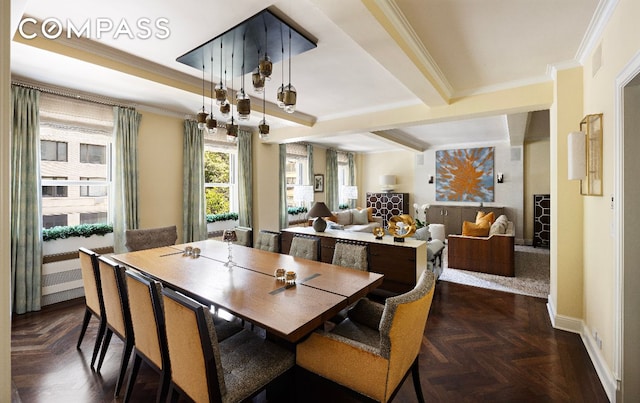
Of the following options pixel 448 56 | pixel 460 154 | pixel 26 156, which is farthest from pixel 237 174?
pixel 460 154

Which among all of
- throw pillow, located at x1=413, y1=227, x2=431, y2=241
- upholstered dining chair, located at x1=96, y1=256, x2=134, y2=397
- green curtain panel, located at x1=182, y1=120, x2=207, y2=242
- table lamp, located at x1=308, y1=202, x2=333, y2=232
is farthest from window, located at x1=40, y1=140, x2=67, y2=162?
throw pillow, located at x1=413, y1=227, x2=431, y2=241

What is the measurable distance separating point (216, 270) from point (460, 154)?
7535 millimetres

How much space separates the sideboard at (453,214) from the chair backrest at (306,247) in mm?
5846

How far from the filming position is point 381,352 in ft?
4.89

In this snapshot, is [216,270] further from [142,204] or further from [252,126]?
[252,126]

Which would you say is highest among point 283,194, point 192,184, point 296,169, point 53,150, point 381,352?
point 296,169

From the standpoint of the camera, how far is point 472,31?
230cm

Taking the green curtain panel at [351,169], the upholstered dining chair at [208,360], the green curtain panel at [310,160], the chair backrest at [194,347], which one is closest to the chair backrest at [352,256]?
the upholstered dining chair at [208,360]

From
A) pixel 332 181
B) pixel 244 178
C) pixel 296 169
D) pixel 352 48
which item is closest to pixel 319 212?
pixel 244 178

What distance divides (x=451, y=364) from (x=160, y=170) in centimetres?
442

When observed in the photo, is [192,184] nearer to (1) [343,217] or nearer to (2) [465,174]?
(1) [343,217]

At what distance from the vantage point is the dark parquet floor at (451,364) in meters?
2.01

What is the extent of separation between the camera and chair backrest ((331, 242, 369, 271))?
2.71 meters

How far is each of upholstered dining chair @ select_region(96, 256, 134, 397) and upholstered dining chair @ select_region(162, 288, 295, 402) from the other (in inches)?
22.4
